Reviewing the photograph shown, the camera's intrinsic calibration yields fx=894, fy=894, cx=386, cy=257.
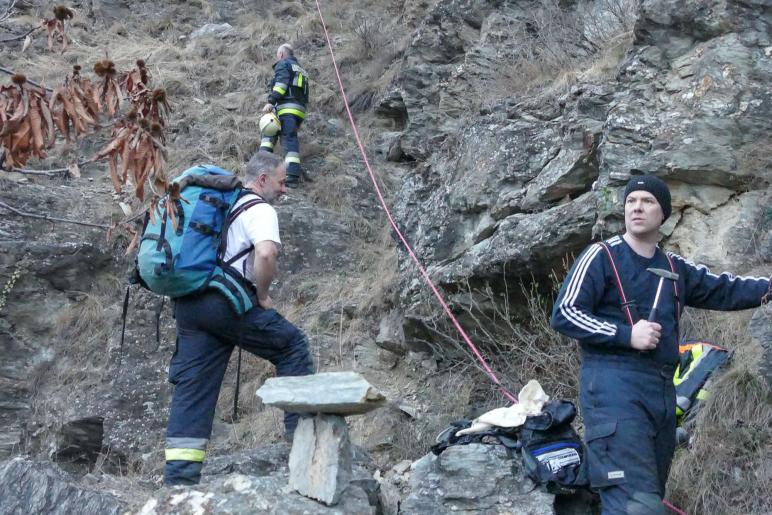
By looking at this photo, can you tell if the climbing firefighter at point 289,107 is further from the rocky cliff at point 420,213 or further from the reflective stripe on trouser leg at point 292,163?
the rocky cliff at point 420,213

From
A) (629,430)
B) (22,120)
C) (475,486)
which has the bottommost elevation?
(475,486)

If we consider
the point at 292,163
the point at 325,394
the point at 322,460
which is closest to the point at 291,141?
the point at 292,163

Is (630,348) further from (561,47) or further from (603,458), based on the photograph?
(561,47)

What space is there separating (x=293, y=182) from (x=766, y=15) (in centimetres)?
559

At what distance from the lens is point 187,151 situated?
36.5 feet

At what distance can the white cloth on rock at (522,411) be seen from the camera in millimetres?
4629

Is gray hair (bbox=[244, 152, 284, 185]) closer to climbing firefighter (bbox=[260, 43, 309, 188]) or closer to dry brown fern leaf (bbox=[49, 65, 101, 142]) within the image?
dry brown fern leaf (bbox=[49, 65, 101, 142])

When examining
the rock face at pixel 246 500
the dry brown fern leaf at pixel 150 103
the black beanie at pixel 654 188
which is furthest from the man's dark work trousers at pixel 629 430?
the dry brown fern leaf at pixel 150 103

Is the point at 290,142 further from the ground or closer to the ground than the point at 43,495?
further from the ground

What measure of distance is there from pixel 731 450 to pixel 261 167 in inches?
120

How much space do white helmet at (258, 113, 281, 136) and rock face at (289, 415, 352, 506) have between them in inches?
261

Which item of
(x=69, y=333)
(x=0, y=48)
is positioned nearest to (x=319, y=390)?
(x=69, y=333)

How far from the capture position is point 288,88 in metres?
10.3

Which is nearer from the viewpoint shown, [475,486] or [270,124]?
[475,486]
